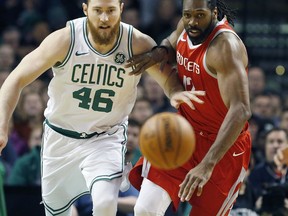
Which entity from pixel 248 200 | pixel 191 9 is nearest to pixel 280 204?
pixel 248 200

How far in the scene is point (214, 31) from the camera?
6664 mm

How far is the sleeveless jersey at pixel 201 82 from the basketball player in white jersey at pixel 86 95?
0.54ft

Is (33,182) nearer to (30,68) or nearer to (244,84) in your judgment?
(30,68)

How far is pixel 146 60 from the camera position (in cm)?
695

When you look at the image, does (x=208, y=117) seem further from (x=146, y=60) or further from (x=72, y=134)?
(x=72, y=134)

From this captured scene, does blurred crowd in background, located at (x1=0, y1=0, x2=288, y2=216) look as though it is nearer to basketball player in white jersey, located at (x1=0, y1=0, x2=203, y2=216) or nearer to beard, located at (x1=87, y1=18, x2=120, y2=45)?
basketball player in white jersey, located at (x1=0, y1=0, x2=203, y2=216)

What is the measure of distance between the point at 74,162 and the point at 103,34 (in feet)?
3.52

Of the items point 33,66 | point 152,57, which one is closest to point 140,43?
point 152,57

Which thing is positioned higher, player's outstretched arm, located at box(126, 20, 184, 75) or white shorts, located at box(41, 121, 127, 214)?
player's outstretched arm, located at box(126, 20, 184, 75)

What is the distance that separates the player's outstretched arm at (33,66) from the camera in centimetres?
673

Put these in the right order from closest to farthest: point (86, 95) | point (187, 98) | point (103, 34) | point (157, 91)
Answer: point (187, 98)
point (103, 34)
point (86, 95)
point (157, 91)

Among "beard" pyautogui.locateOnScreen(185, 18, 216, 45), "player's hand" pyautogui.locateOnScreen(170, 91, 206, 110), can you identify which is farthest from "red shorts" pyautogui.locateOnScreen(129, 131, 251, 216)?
"beard" pyautogui.locateOnScreen(185, 18, 216, 45)

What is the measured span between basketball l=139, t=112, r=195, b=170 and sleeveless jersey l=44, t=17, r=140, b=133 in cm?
91

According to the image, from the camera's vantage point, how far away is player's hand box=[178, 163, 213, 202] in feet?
20.3
